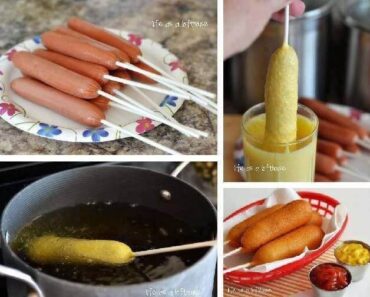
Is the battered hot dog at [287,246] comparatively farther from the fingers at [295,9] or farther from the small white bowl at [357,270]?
the fingers at [295,9]

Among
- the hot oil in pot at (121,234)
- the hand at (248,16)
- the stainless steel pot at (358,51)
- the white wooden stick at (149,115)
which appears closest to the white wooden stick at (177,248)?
the hot oil in pot at (121,234)

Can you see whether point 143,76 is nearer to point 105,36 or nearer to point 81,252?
point 105,36

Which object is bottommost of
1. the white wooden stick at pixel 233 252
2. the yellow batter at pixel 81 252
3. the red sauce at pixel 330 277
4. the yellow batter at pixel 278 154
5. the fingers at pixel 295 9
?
the red sauce at pixel 330 277

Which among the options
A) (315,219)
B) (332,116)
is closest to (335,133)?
(332,116)

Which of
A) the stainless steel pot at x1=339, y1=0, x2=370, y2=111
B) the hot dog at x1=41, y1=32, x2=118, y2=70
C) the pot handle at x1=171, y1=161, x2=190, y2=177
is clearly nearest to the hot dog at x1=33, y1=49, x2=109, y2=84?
the hot dog at x1=41, y1=32, x2=118, y2=70

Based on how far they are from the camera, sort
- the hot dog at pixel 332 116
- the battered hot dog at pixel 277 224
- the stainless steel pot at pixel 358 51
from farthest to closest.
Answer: the stainless steel pot at pixel 358 51 < the hot dog at pixel 332 116 < the battered hot dog at pixel 277 224

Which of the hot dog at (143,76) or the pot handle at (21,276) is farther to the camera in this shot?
the hot dog at (143,76)

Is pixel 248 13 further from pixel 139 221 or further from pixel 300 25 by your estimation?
pixel 139 221
